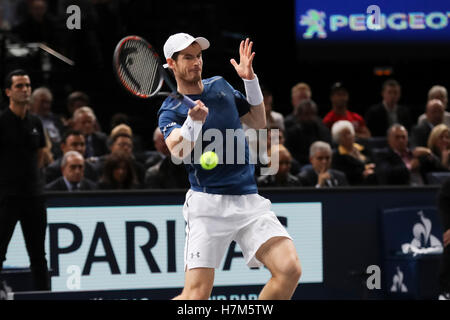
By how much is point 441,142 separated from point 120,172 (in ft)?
11.1

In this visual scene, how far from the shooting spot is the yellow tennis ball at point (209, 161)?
18.1 feet

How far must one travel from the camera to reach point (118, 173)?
28.1 ft

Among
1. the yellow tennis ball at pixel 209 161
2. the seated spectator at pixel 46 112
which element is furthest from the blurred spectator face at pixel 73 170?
the yellow tennis ball at pixel 209 161

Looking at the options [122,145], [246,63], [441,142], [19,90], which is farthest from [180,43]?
[441,142]

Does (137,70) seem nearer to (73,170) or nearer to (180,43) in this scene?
(180,43)

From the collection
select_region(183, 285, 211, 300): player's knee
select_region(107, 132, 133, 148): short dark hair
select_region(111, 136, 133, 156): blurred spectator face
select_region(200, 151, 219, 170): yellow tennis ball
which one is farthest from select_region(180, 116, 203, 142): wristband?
select_region(107, 132, 133, 148): short dark hair

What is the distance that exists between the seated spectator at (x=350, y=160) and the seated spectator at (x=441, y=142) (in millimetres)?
682

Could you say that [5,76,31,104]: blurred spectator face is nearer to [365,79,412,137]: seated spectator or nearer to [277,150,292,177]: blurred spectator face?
[277,150,292,177]: blurred spectator face

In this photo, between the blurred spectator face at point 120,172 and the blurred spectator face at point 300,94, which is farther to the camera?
the blurred spectator face at point 300,94

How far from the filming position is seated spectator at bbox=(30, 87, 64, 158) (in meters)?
9.93

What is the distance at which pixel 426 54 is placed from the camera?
41.1 feet

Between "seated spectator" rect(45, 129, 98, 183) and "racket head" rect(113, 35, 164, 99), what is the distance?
3.34 metres

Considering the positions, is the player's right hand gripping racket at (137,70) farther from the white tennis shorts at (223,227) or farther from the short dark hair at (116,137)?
the short dark hair at (116,137)

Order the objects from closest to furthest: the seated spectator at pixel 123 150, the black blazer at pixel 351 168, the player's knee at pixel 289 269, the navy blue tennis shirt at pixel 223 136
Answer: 1. the player's knee at pixel 289 269
2. the navy blue tennis shirt at pixel 223 136
3. the seated spectator at pixel 123 150
4. the black blazer at pixel 351 168
